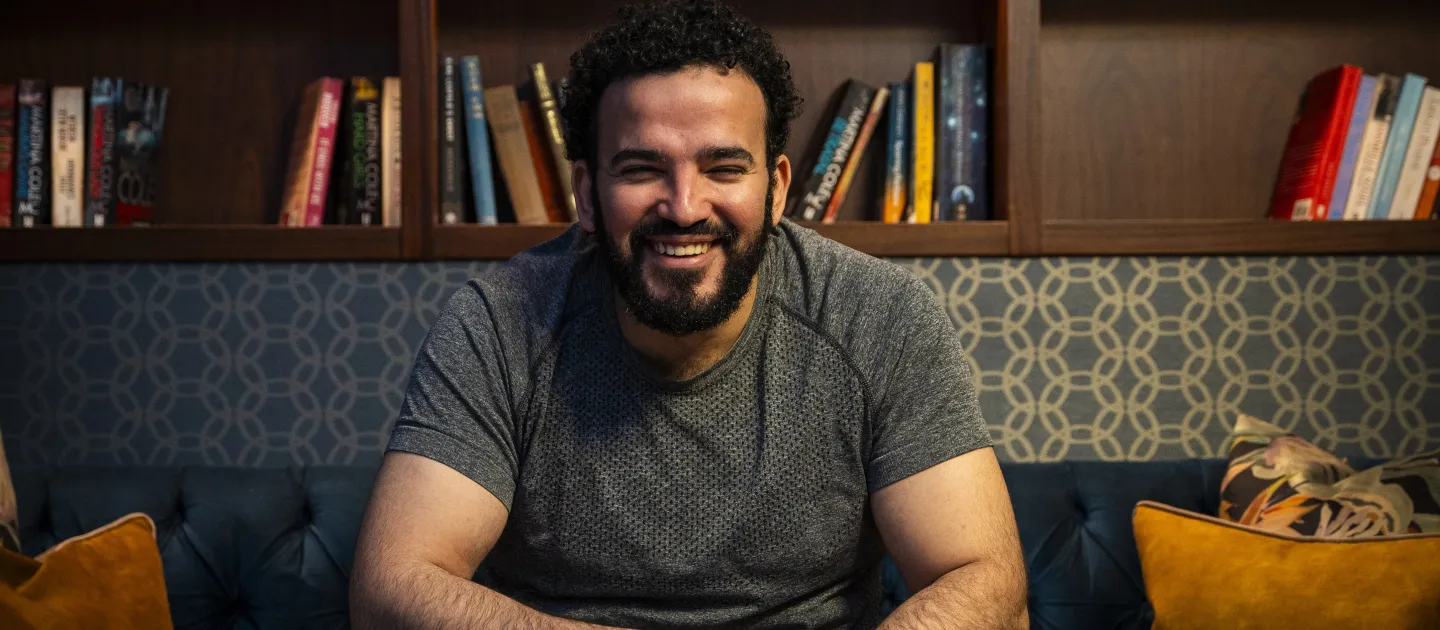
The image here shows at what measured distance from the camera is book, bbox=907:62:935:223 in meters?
1.99

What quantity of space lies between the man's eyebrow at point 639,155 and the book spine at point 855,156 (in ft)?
2.29

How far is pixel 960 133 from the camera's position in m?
1.99

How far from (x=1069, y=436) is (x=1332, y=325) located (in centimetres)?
48

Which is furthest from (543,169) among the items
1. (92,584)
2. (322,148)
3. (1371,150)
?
(1371,150)

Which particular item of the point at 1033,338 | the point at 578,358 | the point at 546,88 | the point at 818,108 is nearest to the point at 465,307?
the point at 578,358

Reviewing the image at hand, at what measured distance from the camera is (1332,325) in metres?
2.06

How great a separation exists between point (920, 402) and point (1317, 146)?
104 centimetres

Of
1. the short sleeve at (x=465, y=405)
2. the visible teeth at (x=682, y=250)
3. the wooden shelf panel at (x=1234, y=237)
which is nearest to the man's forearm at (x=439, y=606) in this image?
the short sleeve at (x=465, y=405)

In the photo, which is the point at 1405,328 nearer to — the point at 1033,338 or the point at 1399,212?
the point at 1399,212

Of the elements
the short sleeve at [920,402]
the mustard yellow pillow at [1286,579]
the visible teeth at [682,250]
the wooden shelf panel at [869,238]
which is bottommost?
the mustard yellow pillow at [1286,579]

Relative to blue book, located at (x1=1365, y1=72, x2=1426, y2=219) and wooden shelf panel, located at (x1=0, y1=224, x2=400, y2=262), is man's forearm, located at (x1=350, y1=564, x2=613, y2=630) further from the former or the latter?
blue book, located at (x1=1365, y1=72, x2=1426, y2=219)

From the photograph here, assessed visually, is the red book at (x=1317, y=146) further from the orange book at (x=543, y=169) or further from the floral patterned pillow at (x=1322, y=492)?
the orange book at (x=543, y=169)

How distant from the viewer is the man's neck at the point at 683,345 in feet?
4.70

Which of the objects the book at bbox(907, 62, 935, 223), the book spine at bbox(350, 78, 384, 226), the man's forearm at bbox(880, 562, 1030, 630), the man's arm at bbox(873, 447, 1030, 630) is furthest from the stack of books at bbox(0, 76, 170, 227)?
the man's forearm at bbox(880, 562, 1030, 630)
